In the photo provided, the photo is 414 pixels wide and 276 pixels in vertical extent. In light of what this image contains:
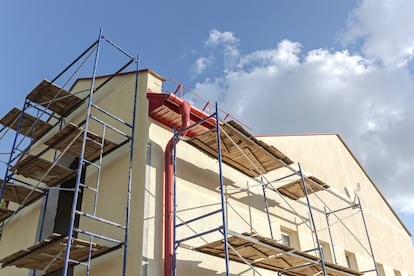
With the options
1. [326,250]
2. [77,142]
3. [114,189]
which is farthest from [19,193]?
[326,250]

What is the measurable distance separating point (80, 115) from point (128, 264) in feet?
17.1

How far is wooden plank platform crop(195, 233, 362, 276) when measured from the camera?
304 inches

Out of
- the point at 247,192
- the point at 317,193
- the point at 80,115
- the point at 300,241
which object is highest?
the point at 80,115

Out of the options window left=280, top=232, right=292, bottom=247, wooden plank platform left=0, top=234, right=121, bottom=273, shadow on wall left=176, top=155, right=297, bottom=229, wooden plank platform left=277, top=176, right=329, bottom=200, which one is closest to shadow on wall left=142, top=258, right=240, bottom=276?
wooden plank platform left=0, top=234, right=121, bottom=273

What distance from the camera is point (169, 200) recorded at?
8180 millimetres

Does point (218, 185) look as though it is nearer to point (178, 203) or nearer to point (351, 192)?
point (178, 203)

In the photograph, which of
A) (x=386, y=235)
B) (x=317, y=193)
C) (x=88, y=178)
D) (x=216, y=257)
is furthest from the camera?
(x=386, y=235)

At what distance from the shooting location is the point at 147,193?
7980mm

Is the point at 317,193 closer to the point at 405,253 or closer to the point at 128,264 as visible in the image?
the point at 405,253

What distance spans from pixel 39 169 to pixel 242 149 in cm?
473

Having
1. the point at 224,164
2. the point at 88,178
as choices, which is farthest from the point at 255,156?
the point at 88,178

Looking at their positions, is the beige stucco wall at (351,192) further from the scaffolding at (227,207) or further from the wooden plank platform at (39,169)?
the wooden plank platform at (39,169)

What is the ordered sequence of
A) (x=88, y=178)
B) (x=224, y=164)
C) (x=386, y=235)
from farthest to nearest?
(x=386, y=235) < (x=224, y=164) < (x=88, y=178)

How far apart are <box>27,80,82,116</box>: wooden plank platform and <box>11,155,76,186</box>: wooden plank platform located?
1896mm
